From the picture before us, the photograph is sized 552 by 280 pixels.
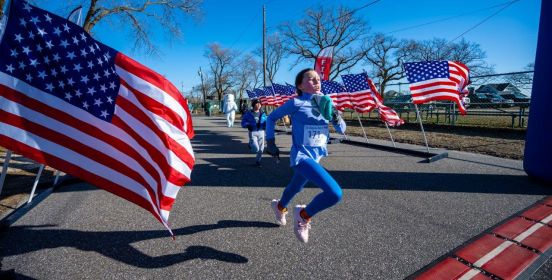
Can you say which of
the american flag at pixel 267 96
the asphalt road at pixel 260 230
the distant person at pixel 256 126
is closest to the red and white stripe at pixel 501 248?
the asphalt road at pixel 260 230

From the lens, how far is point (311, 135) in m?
3.14

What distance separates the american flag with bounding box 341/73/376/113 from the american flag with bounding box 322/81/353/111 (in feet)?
0.63

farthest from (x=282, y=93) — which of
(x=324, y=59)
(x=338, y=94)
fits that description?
(x=338, y=94)

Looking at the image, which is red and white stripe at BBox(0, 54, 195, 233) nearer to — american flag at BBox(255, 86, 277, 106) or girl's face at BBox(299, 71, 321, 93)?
girl's face at BBox(299, 71, 321, 93)

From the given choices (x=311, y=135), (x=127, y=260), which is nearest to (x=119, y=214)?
(x=127, y=260)

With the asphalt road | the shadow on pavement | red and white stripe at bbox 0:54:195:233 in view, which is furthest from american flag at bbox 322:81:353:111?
red and white stripe at bbox 0:54:195:233

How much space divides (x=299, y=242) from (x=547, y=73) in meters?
4.94

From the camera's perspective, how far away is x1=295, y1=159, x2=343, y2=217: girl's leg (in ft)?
9.29

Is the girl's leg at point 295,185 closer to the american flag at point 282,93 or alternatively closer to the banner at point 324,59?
the banner at point 324,59

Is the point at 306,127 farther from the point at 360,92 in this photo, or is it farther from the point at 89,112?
the point at 360,92

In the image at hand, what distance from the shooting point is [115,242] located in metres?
3.26

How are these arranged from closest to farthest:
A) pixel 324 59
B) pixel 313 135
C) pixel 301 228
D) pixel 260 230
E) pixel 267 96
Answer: pixel 301 228 → pixel 313 135 → pixel 260 230 → pixel 324 59 → pixel 267 96

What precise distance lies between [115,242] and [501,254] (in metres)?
3.77

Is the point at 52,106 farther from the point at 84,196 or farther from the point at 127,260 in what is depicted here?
the point at 84,196
